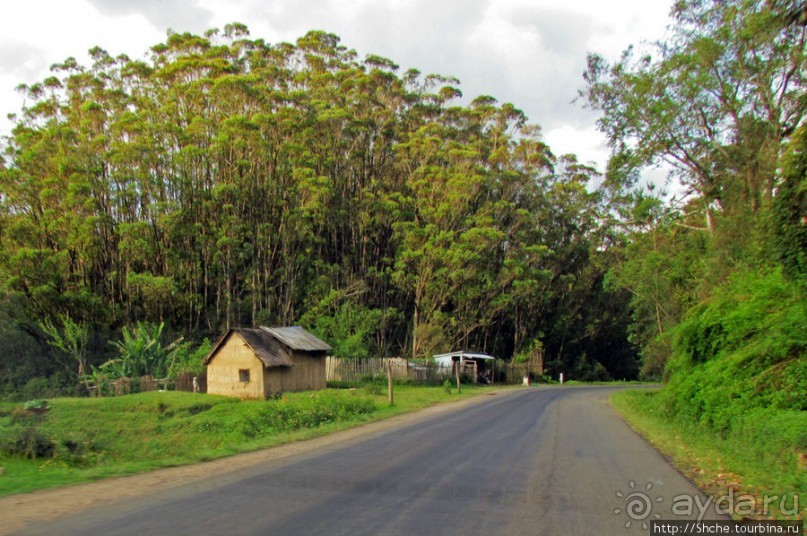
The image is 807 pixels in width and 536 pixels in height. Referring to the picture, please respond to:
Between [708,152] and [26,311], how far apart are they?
38.6 m

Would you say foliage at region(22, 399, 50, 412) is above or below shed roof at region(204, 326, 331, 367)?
below

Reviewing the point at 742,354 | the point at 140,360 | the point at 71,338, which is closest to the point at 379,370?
the point at 140,360

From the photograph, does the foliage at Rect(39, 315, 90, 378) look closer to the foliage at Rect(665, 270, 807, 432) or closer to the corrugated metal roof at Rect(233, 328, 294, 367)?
the corrugated metal roof at Rect(233, 328, 294, 367)

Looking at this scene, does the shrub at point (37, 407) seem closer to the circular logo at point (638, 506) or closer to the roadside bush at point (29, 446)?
the roadside bush at point (29, 446)

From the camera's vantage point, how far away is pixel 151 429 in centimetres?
2362

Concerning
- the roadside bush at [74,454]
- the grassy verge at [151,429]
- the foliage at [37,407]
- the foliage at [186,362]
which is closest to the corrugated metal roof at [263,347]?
the grassy verge at [151,429]

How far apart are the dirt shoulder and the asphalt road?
0.30 meters

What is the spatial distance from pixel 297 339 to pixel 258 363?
4.00m

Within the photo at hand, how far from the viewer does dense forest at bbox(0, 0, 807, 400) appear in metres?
21.2

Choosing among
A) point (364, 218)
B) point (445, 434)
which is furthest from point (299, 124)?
point (445, 434)

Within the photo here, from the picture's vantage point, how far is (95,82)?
42.0 meters

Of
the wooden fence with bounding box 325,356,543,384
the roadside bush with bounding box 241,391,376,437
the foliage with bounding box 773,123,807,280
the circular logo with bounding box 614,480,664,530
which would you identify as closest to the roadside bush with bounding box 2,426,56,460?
the roadside bush with bounding box 241,391,376,437

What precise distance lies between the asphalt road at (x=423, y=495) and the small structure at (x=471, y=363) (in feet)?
102

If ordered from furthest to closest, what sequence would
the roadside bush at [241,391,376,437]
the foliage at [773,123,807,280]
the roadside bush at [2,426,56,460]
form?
the roadside bush at [241,391,376,437] < the roadside bush at [2,426,56,460] < the foliage at [773,123,807,280]
